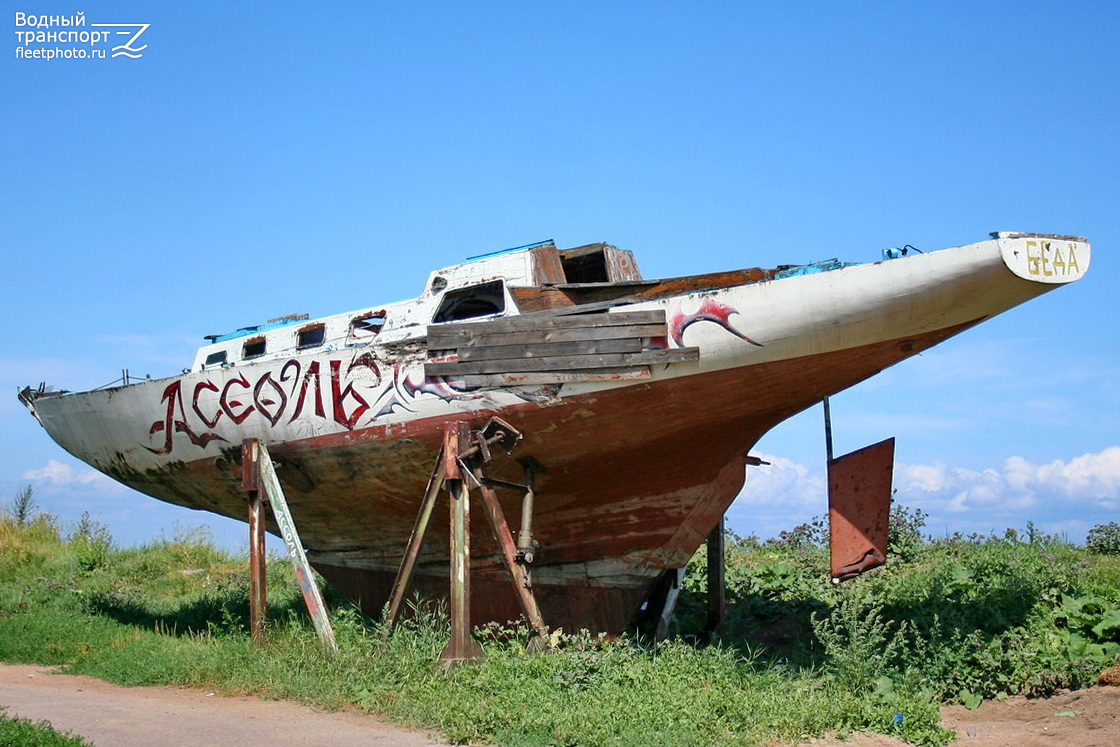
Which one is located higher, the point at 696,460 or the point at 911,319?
the point at 911,319

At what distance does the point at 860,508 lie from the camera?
1061cm

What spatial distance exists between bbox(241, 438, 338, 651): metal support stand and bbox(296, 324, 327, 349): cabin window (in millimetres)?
1329

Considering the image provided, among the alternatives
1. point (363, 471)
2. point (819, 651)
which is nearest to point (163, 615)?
point (363, 471)

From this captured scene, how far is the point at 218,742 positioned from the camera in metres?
7.72

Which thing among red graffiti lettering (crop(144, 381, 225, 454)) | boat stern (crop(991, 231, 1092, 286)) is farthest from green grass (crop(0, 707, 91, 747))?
boat stern (crop(991, 231, 1092, 286))

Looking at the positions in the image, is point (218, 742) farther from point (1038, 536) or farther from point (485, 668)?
point (1038, 536)

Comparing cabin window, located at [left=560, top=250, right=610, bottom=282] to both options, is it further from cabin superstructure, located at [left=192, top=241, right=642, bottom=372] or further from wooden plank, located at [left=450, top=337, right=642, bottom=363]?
wooden plank, located at [left=450, top=337, right=642, bottom=363]

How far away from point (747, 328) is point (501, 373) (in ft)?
Answer: 7.87

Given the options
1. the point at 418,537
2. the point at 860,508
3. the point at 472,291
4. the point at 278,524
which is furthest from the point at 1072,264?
the point at 278,524

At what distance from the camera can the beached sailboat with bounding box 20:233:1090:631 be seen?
31.8 ft

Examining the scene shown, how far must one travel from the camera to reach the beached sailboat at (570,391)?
9680 millimetres

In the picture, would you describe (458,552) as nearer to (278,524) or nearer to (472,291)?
(278,524)

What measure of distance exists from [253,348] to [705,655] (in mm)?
6954

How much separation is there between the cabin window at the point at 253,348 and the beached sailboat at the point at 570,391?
11cm
